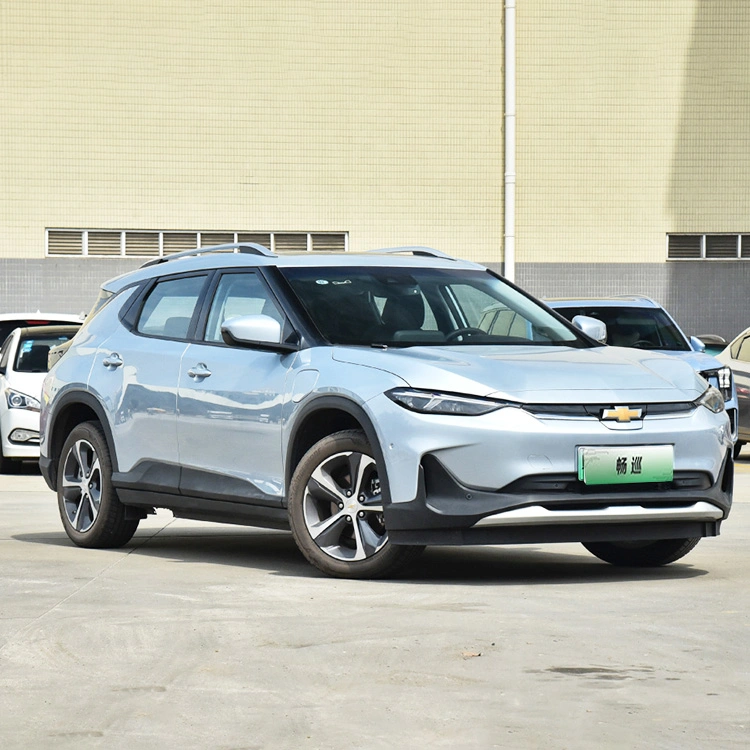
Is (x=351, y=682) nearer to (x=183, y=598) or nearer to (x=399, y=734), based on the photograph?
(x=399, y=734)

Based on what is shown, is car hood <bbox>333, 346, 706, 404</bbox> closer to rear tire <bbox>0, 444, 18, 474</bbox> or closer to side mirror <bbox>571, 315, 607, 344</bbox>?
side mirror <bbox>571, 315, 607, 344</bbox>

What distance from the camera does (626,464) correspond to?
7.35 metres

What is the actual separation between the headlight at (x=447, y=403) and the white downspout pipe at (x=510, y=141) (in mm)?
21958

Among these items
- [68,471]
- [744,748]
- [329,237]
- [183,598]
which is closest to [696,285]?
[329,237]

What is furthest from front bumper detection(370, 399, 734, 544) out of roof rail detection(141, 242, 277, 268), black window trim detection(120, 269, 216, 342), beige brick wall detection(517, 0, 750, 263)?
beige brick wall detection(517, 0, 750, 263)

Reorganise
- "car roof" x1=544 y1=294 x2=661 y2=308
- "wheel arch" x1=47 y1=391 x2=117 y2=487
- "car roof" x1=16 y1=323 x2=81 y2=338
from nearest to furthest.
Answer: "wheel arch" x1=47 y1=391 x2=117 y2=487
"car roof" x1=544 y1=294 x2=661 y2=308
"car roof" x1=16 y1=323 x2=81 y2=338

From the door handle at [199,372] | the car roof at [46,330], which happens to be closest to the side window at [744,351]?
the car roof at [46,330]

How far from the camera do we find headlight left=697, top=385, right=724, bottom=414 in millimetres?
7730

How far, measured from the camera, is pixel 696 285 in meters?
Result: 30.0

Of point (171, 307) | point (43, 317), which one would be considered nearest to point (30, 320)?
point (43, 317)

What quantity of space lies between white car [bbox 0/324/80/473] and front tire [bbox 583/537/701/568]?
927cm

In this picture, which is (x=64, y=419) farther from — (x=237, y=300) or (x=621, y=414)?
(x=621, y=414)

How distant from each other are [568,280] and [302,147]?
5.20 meters

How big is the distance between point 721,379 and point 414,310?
25.2 feet
